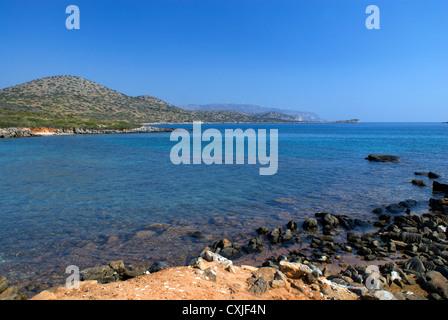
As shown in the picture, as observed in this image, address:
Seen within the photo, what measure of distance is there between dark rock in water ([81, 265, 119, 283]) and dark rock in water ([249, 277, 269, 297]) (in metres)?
4.34

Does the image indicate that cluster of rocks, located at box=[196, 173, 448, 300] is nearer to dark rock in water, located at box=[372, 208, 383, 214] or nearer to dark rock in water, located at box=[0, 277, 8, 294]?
dark rock in water, located at box=[372, 208, 383, 214]

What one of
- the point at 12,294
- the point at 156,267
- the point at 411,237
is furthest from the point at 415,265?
the point at 12,294

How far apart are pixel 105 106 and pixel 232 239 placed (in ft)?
484

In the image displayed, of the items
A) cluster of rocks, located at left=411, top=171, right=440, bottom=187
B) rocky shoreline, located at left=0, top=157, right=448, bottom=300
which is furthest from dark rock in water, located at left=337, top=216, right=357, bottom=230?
cluster of rocks, located at left=411, top=171, right=440, bottom=187

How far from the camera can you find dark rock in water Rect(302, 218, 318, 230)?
13.0 metres

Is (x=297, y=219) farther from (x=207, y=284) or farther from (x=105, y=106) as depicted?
(x=105, y=106)

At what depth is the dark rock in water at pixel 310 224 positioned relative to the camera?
1298cm

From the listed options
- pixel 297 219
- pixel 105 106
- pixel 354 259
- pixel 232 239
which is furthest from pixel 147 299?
pixel 105 106

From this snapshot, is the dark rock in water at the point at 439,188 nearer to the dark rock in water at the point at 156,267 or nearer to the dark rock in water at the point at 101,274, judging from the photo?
the dark rock in water at the point at 156,267

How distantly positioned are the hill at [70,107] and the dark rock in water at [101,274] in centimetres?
7985

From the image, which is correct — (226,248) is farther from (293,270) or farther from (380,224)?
(380,224)

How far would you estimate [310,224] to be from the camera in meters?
13.0

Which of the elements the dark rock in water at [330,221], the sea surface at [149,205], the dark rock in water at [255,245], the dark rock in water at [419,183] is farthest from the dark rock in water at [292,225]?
the dark rock in water at [419,183]

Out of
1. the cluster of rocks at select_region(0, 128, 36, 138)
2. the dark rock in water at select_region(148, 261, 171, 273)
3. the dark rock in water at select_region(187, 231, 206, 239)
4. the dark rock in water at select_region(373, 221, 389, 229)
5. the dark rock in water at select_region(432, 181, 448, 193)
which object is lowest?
the dark rock in water at select_region(373, 221, 389, 229)
